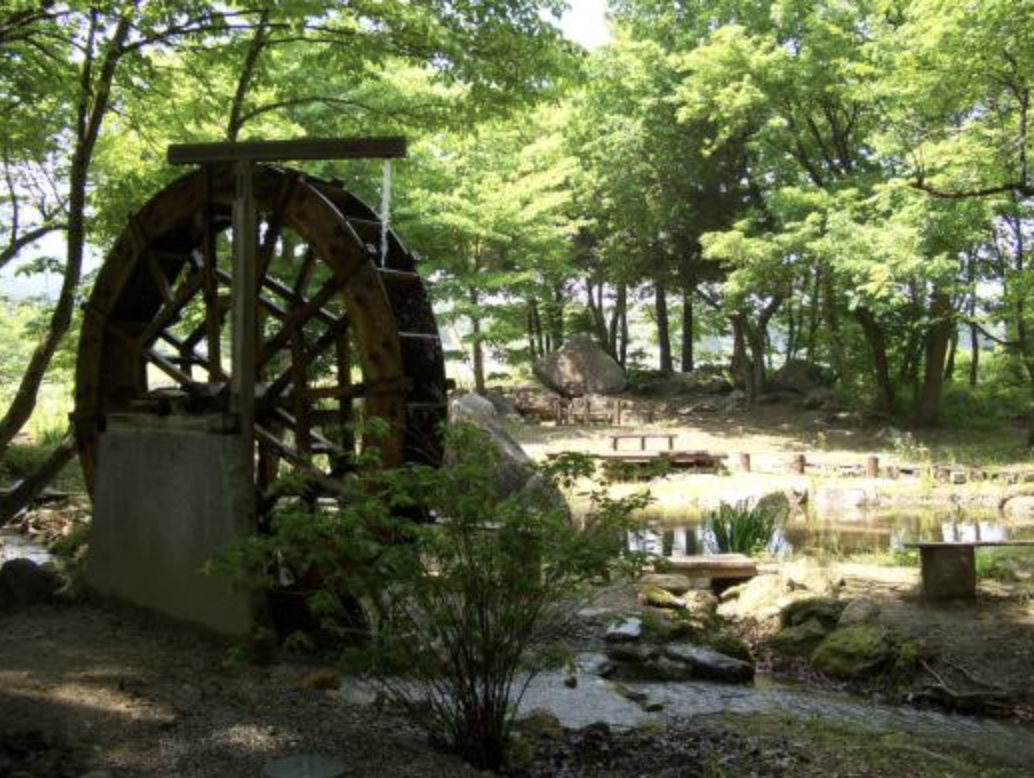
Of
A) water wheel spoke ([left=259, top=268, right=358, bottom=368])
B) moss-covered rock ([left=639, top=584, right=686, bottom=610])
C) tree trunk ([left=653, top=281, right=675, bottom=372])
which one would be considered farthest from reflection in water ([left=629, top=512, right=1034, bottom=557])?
tree trunk ([left=653, top=281, right=675, bottom=372])

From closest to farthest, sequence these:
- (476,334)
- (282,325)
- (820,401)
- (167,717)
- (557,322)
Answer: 1. (167,717)
2. (282,325)
3. (476,334)
4. (820,401)
5. (557,322)

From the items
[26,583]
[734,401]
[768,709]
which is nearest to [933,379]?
[734,401]

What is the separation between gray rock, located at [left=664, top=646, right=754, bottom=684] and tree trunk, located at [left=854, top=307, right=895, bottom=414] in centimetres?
1568

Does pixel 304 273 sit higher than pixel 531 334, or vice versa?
pixel 531 334

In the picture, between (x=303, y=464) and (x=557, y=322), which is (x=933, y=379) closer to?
(x=557, y=322)

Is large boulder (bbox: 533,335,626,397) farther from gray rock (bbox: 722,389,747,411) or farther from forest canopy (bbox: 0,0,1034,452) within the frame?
gray rock (bbox: 722,389,747,411)

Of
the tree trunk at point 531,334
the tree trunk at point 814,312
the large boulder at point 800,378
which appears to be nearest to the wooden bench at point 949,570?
the tree trunk at point 814,312

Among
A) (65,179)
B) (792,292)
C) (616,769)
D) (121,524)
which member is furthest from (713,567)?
(792,292)

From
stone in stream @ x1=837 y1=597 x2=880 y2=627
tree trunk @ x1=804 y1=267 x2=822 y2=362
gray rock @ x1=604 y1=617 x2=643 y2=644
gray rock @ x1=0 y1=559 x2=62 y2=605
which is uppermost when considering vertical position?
tree trunk @ x1=804 y1=267 x2=822 y2=362

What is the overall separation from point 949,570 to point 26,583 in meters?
7.00

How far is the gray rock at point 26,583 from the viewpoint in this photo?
6480mm

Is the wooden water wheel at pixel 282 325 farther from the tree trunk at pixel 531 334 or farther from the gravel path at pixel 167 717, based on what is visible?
the tree trunk at pixel 531 334

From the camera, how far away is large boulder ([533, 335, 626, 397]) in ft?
83.7

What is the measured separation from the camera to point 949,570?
730 cm
